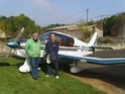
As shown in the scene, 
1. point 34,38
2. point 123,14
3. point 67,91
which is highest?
point 123,14

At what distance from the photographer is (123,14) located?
2559 inches

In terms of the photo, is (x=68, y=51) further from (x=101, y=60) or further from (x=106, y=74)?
(x=101, y=60)

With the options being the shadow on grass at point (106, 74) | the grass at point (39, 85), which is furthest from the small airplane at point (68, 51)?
the grass at point (39, 85)

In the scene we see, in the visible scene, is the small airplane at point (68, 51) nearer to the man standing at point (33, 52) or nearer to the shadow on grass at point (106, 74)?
the shadow on grass at point (106, 74)

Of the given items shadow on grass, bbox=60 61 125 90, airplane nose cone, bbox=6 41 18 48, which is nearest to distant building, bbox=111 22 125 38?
shadow on grass, bbox=60 61 125 90

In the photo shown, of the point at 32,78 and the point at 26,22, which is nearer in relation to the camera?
the point at 32,78

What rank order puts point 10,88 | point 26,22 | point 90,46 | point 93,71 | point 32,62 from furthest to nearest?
point 26,22 → point 90,46 → point 93,71 → point 32,62 → point 10,88

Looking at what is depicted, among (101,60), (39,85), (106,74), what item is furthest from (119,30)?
(39,85)

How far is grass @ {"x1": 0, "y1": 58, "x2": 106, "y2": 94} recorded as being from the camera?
27.1ft

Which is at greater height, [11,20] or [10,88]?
[11,20]

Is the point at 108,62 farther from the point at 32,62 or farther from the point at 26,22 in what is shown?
the point at 26,22

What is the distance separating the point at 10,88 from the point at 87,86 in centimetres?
271

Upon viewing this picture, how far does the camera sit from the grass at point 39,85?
8.25 m

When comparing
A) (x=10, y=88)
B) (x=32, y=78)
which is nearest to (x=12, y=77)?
(x=32, y=78)
